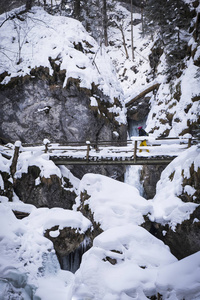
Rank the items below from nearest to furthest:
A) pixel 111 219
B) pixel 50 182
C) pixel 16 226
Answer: pixel 16 226 → pixel 111 219 → pixel 50 182

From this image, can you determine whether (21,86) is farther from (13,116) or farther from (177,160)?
(177,160)

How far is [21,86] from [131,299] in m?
16.6

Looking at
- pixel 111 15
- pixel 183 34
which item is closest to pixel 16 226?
pixel 183 34

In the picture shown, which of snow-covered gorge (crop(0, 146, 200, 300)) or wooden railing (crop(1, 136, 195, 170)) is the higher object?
wooden railing (crop(1, 136, 195, 170))

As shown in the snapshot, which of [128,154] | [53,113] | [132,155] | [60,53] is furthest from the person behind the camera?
[60,53]

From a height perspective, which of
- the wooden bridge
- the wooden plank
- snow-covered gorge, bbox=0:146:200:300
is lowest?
snow-covered gorge, bbox=0:146:200:300

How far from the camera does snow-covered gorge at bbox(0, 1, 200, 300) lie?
385cm

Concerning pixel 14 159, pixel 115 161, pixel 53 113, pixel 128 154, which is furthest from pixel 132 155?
pixel 53 113

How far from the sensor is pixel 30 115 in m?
16.1

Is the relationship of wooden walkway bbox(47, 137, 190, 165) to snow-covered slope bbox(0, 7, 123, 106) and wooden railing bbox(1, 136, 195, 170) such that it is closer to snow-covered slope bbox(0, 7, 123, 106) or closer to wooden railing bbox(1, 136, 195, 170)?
wooden railing bbox(1, 136, 195, 170)

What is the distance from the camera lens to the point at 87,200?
807cm

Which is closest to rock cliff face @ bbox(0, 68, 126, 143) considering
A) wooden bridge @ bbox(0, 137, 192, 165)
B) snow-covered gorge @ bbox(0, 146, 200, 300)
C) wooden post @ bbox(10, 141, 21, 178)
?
wooden bridge @ bbox(0, 137, 192, 165)

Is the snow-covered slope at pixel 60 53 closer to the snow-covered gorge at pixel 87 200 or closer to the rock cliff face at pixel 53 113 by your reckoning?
the snow-covered gorge at pixel 87 200

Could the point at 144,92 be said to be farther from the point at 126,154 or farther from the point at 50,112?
the point at 126,154
